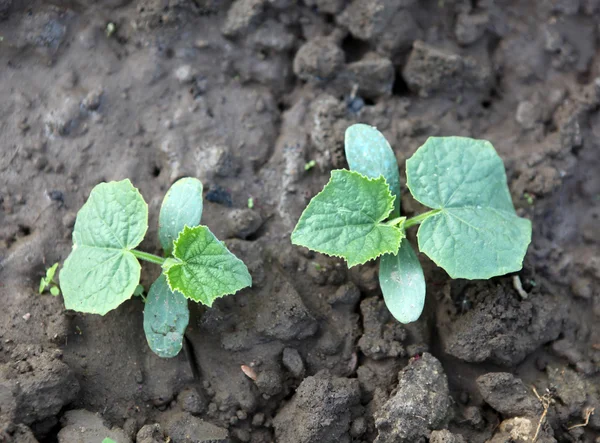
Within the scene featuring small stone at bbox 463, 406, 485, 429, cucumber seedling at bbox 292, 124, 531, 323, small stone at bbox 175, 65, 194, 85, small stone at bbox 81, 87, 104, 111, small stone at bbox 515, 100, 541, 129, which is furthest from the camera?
small stone at bbox 515, 100, 541, 129

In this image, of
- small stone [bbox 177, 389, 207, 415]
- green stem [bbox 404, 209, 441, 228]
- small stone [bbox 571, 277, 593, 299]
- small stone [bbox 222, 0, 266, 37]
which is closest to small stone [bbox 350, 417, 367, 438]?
small stone [bbox 177, 389, 207, 415]

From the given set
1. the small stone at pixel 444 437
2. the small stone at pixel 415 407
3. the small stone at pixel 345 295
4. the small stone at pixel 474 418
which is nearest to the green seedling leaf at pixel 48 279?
the small stone at pixel 345 295

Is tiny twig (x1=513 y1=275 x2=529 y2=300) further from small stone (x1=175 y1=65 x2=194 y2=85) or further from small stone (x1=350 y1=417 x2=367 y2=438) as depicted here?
small stone (x1=175 y1=65 x2=194 y2=85)

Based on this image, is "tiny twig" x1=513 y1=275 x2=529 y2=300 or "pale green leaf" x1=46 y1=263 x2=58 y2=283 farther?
"tiny twig" x1=513 y1=275 x2=529 y2=300

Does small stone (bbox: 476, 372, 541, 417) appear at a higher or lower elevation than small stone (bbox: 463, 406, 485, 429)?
higher

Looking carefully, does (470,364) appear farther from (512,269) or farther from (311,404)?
(311,404)

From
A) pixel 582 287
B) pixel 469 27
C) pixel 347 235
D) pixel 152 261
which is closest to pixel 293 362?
pixel 347 235

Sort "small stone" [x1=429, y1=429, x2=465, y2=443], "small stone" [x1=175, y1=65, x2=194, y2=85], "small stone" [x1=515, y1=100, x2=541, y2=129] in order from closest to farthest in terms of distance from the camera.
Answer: "small stone" [x1=429, y1=429, x2=465, y2=443] → "small stone" [x1=175, y1=65, x2=194, y2=85] → "small stone" [x1=515, y1=100, x2=541, y2=129]

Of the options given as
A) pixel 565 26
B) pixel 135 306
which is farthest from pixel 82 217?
pixel 565 26
